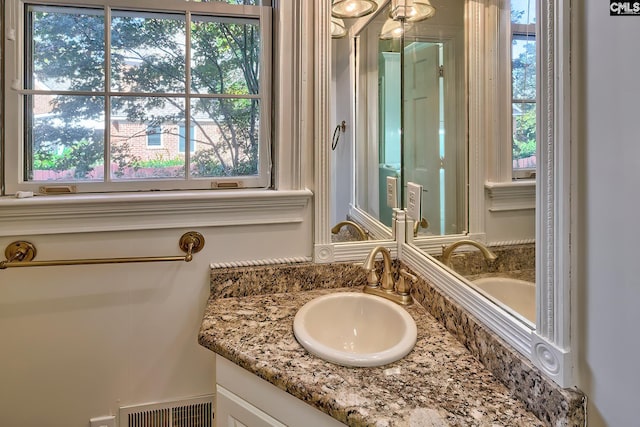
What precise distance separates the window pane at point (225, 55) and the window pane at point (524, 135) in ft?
2.81

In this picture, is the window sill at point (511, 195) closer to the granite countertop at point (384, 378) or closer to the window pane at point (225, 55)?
the granite countertop at point (384, 378)

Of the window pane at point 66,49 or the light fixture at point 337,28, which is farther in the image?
the light fixture at point 337,28

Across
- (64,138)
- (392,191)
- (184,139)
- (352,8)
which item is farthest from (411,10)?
(64,138)

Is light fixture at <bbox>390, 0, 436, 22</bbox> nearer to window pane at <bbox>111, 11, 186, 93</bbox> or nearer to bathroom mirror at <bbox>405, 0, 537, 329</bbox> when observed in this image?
bathroom mirror at <bbox>405, 0, 537, 329</bbox>

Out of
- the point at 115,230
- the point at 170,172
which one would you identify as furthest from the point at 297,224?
the point at 115,230

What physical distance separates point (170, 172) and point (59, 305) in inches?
20.9

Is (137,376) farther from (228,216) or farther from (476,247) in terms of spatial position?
(476,247)

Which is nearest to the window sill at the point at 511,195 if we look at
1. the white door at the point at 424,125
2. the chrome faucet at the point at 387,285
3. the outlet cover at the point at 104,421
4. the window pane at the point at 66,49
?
the white door at the point at 424,125

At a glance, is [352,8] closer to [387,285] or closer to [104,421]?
[387,285]

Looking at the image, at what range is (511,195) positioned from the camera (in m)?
0.86

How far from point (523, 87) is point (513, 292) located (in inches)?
17.0

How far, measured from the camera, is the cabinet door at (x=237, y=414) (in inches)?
36.3

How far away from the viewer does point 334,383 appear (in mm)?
811

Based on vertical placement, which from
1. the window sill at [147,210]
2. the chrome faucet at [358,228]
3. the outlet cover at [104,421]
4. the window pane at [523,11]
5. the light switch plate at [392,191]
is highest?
the window pane at [523,11]
